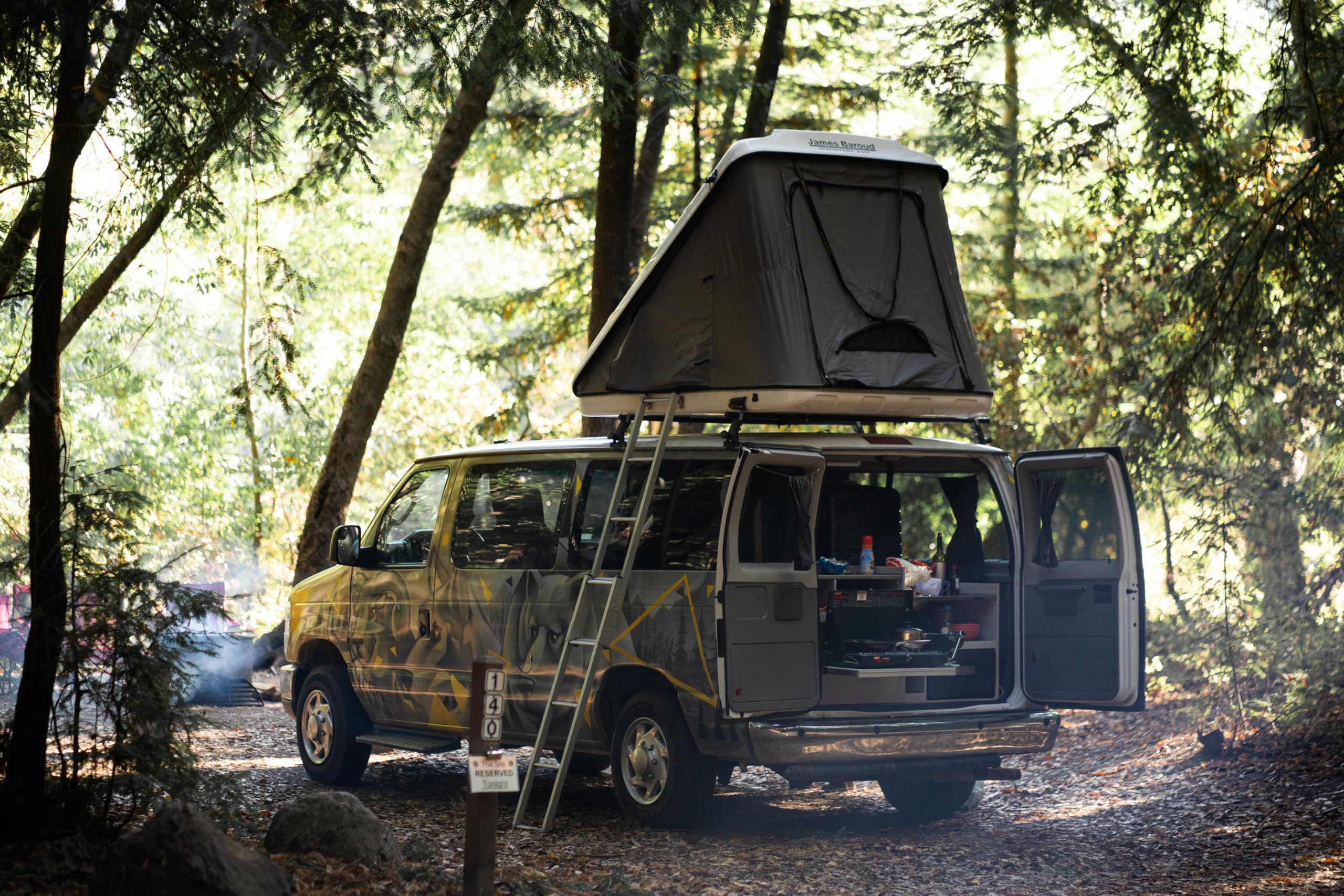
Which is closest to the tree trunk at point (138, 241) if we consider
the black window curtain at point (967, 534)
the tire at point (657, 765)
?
the tire at point (657, 765)

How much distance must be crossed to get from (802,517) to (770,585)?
1.42 ft

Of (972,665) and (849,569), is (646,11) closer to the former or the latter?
(849,569)

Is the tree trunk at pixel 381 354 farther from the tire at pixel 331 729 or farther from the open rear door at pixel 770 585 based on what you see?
the open rear door at pixel 770 585

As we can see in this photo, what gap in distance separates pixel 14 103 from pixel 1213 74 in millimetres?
12636

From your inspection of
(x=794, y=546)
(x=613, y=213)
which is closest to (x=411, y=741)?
(x=794, y=546)

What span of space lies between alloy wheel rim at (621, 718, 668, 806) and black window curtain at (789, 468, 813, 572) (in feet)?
Answer: 4.09

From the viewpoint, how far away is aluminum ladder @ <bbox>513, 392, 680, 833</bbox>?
25.8ft

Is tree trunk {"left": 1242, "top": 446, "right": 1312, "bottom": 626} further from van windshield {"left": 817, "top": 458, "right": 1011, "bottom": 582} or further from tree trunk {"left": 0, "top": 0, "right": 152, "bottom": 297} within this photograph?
tree trunk {"left": 0, "top": 0, "right": 152, "bottom": 297}

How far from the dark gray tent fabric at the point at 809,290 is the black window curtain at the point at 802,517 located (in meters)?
0.59

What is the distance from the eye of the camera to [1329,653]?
12211mm

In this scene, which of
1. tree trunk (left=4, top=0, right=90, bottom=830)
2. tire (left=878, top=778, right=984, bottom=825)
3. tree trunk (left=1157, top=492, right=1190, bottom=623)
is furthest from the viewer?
tree trunk (left=1157, top=492, right=1190, bottom=623)

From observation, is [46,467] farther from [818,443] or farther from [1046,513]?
[1046,513]

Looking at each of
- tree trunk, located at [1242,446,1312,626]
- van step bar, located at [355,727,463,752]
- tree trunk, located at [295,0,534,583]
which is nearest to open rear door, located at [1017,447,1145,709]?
van step bar, located at [355,727,463,752]

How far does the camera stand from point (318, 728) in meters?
10.4
